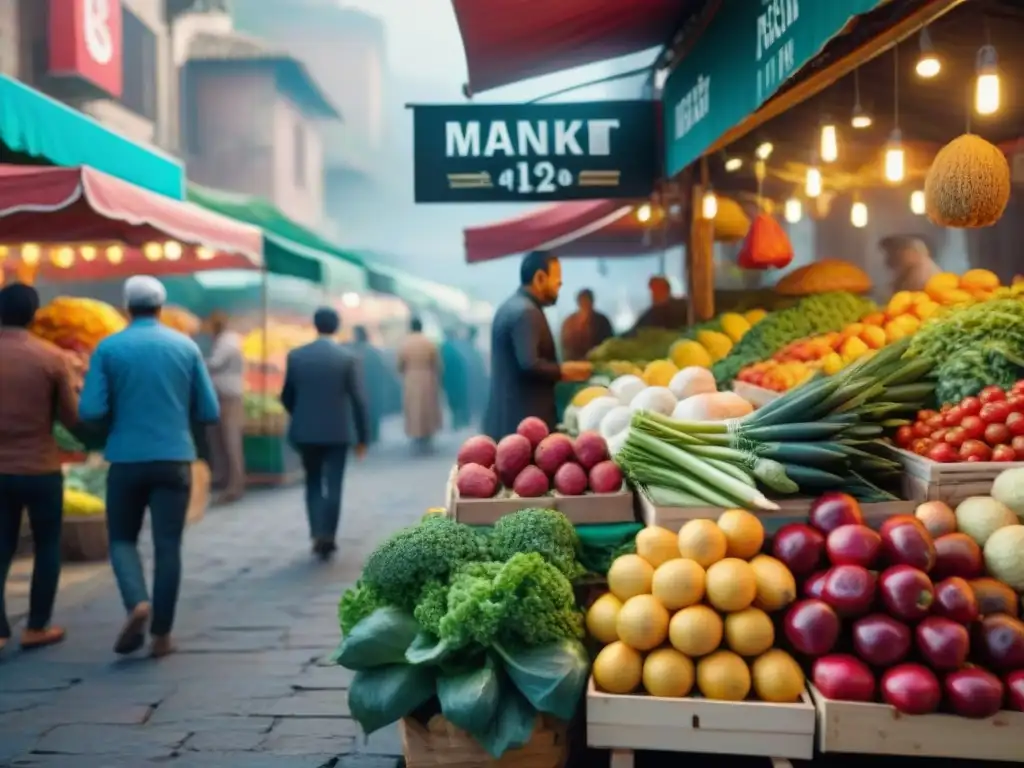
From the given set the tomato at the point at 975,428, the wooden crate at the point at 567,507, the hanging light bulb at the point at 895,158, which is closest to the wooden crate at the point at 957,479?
the tomato at the point at 975,428

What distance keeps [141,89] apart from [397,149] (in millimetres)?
47772

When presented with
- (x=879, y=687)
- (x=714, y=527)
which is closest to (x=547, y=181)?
(x=714, y=527)

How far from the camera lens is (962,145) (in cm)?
520

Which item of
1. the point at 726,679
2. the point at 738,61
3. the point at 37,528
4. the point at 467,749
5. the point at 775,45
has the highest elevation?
the point at 738,61

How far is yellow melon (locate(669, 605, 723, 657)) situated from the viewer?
3.81 metres

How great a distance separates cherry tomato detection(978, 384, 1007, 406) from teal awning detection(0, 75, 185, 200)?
20.3 feet

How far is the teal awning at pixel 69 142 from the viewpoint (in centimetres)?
736

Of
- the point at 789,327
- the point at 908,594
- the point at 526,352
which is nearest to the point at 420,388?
the point at 526,352

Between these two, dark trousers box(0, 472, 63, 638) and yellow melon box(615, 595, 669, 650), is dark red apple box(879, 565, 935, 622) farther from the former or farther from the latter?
dark trousers box(0, 472, 63, 638)

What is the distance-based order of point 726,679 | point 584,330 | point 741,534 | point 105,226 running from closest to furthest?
point 726,679, point 741,534, point 105,226, point 584,330

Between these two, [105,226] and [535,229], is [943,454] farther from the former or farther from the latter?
[535,229]

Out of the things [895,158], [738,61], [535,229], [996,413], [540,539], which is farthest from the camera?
[535,229]

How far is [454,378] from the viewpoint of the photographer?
22.3m

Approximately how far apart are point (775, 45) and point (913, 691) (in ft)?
8.38
